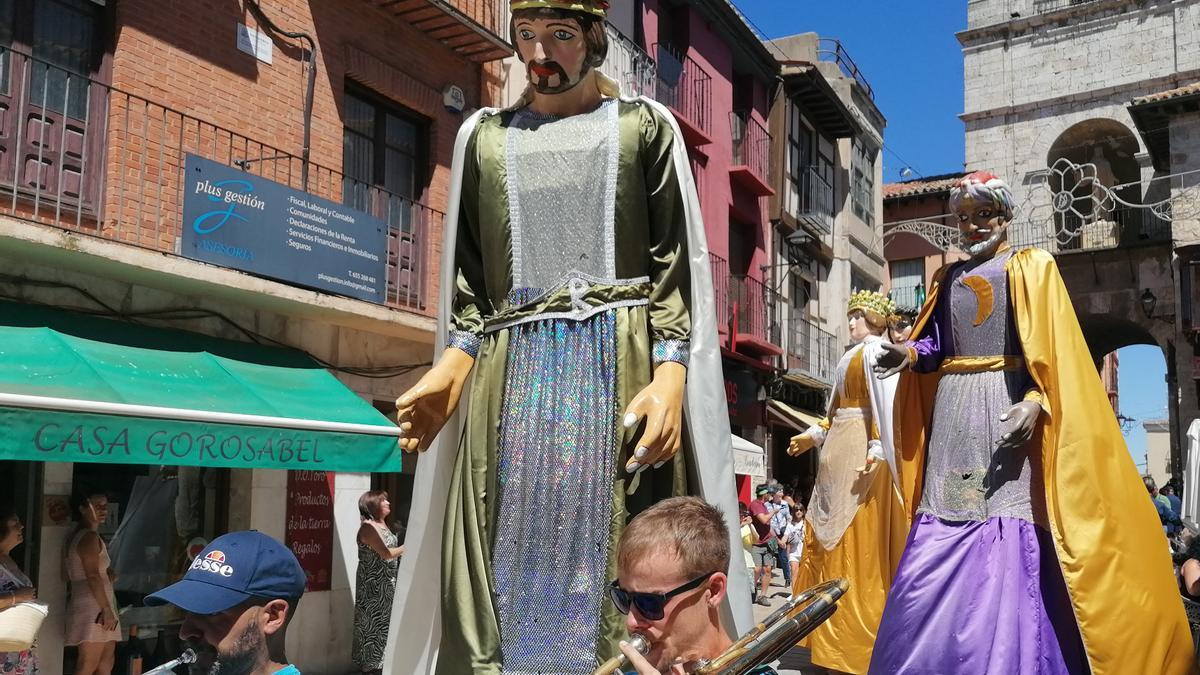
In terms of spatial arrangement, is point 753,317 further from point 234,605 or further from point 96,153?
point 234,605

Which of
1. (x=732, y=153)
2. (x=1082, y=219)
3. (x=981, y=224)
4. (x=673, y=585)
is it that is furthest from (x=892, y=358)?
(x=1082, y=219)

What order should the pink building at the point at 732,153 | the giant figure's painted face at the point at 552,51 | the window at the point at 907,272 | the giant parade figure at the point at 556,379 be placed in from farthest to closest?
the window at the point at 907,272 < the pink building at the point at 732,153 < the giant figure's painted face at the point at 552,51 < the giant parade figure at the point at 556,379

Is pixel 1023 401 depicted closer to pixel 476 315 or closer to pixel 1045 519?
pixel 1045 519

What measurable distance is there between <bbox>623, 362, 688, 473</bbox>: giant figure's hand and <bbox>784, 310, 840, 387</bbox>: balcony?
71.3ft

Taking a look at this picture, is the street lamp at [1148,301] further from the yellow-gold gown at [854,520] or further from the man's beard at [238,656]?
the man's beard at [238,656]

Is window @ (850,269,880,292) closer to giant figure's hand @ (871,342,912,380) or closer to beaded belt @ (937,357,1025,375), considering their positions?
beaded belt @ (937,357,1025,375)

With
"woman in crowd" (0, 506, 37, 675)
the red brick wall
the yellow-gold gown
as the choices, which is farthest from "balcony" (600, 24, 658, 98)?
"woman in crowd" (0, 506, 37, 675)

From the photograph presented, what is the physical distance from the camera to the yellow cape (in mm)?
3936

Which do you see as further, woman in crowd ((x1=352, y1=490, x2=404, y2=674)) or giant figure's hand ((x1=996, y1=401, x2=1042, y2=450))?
woman in crowd ((x1=352, y1=490, x2=404, y2=674))

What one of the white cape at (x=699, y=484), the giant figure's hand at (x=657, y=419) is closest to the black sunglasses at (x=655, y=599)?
the giant figure's hand at (x=657, y=419)

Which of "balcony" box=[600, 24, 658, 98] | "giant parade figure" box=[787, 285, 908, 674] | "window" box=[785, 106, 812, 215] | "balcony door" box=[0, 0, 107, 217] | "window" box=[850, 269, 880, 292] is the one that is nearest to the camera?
"giant parade figure" box=[787, 285, 908, 674]

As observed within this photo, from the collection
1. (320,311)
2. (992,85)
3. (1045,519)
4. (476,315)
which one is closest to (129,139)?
(320,311)

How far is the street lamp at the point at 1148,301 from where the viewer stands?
26.5m

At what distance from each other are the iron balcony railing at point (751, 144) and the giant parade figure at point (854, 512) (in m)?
16.8
